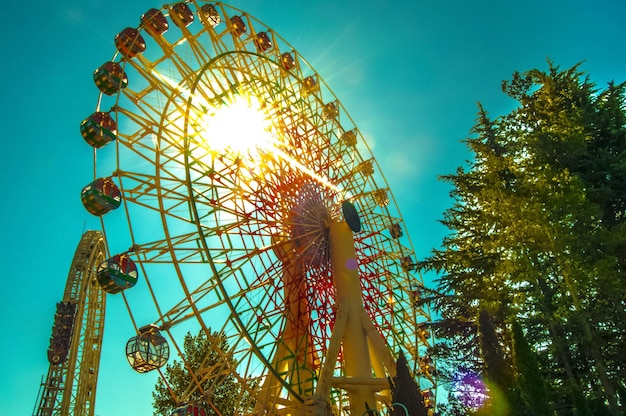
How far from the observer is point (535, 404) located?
8953 millimetres

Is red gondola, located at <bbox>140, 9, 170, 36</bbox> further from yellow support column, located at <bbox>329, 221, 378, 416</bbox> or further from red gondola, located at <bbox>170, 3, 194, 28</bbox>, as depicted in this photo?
yellow support column, located at <bbox>329, 221, 378, 416</bbox>

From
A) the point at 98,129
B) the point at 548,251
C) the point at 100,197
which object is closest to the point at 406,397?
the point at 548,251

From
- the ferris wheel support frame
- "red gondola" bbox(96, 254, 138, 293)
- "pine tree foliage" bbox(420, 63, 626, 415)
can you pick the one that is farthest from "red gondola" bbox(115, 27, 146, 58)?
the ferris wheel support frame

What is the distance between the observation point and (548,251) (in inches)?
527

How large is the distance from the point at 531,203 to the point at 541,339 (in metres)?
4.12

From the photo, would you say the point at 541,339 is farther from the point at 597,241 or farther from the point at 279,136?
the point at 279,136

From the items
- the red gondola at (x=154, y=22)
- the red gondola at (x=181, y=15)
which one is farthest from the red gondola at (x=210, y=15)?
the red gondola at (x=154, y=22)

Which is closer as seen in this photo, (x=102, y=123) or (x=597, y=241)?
(x=597, y=241)

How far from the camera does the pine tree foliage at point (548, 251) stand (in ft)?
38.6

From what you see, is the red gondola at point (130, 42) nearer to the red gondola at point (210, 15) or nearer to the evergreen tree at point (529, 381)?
the red gondola at point (210, 15)

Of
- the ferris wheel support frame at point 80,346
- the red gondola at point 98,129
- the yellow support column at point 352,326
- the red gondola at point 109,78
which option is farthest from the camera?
the ferris wheel support frame at point 80,346

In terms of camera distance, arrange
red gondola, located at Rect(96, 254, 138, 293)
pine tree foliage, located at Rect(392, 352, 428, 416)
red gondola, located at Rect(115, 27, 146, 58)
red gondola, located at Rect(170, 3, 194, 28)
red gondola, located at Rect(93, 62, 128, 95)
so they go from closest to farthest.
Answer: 1. pine tree foliage, located at Rect(392, 352, 428, 416)
2. red gondola, located at Rect(96, 254, 138, 293)
3. red gondola, located at Rect(93, 62, 128, 95)
4. red gondola, located at Rect(115, 27, 146, 58)
5. red gondola, located at Rect(170, 3, 194, 28)

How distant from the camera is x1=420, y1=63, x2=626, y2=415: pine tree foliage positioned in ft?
38.6

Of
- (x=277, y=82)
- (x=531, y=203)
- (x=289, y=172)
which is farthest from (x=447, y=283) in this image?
(x=277, y=82)
